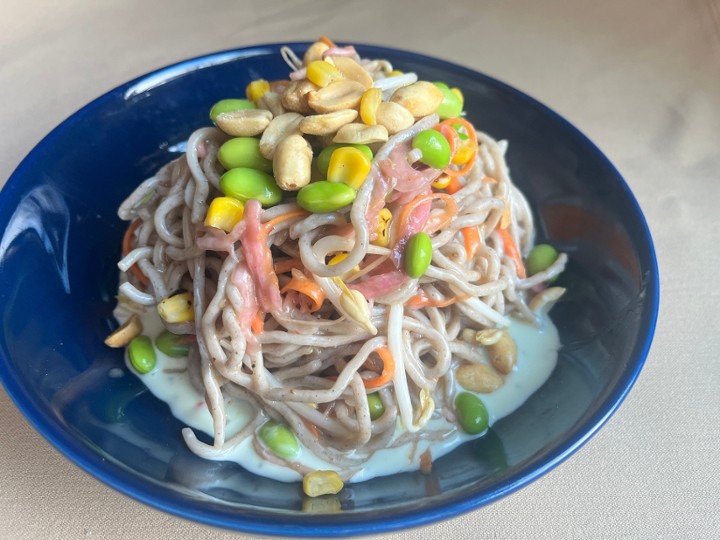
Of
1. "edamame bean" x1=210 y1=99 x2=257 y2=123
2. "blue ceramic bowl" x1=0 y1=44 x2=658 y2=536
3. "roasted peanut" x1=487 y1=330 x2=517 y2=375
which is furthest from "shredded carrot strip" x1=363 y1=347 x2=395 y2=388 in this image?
"edamame bean" x1=210 y1=99 x2=257 y2=123

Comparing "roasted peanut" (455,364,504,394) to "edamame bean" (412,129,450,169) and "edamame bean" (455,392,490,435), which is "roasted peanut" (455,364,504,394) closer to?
"edamame bean" (455,392,490,435)

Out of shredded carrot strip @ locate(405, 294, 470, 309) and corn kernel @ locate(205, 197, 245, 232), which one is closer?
corn kernel @ locate(205, 197, 245, 232)

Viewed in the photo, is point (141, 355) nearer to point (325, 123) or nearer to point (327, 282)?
point (327, 282)

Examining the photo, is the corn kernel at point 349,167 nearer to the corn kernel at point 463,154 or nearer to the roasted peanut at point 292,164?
the roasted peanut at point 292,164

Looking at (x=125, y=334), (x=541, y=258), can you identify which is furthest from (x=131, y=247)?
(x=541, y=258)

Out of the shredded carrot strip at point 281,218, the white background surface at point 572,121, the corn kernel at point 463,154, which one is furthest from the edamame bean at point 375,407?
the corn kernel at point 463,154

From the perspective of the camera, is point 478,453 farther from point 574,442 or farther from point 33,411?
point 33,411
